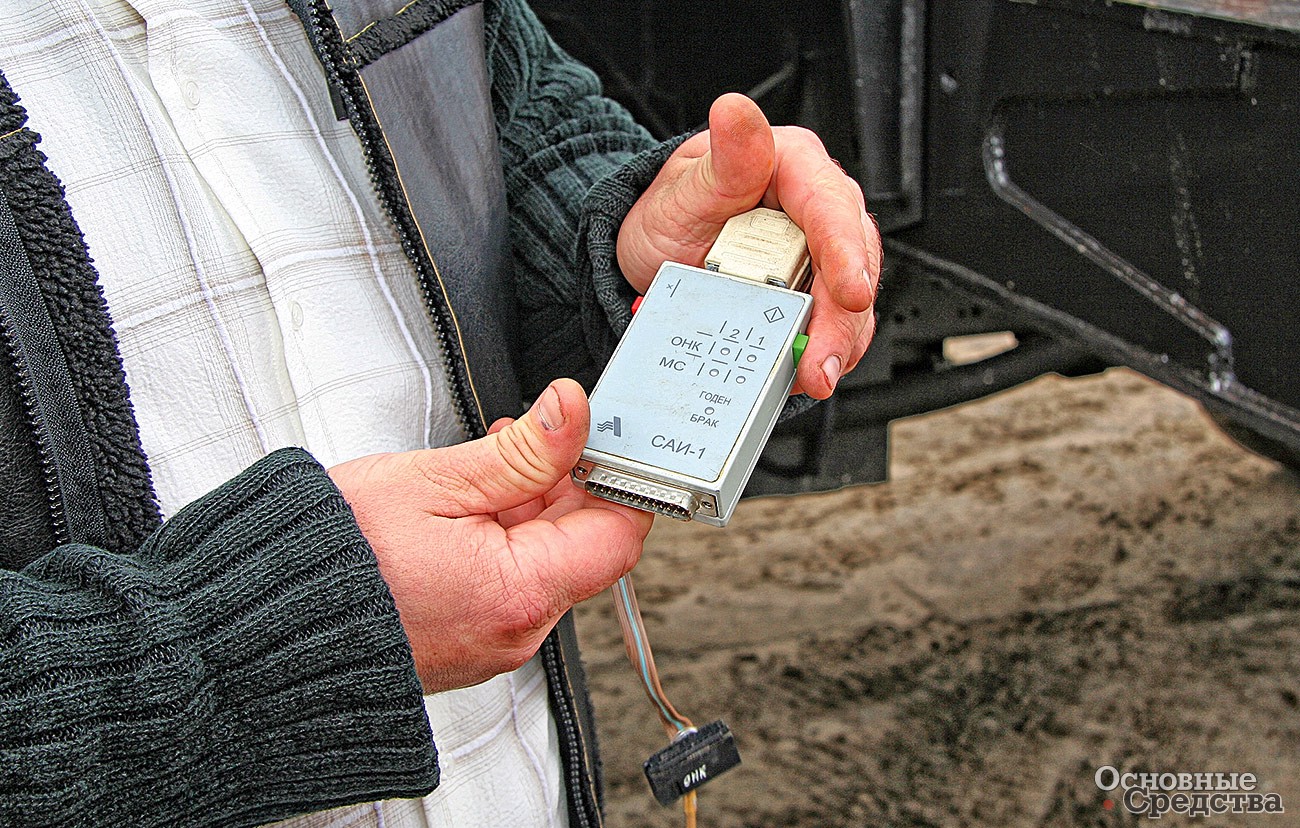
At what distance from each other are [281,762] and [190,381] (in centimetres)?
27

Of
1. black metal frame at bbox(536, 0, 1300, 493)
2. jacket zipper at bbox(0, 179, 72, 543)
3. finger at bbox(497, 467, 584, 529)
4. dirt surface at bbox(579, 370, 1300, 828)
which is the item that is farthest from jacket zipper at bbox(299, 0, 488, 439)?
dirt surface at bbox(579, 370, 1300, 828)

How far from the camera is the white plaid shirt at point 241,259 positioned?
742 millimetres

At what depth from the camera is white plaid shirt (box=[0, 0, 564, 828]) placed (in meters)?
0.74

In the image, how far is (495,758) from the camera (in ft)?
2.80

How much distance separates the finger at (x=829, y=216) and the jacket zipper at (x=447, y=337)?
27 cm

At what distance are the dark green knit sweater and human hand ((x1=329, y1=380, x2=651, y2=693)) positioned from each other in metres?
0.04

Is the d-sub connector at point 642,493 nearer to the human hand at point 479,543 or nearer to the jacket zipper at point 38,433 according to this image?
the human hand at point 479,543

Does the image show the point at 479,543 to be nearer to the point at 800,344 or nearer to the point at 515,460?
the point at 515,460

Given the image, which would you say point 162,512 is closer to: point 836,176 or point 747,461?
point 747,461

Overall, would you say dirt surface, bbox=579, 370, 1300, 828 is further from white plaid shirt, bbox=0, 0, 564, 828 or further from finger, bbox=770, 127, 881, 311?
finger, bbox=770, 127, 881, 311

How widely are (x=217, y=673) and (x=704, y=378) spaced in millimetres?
347

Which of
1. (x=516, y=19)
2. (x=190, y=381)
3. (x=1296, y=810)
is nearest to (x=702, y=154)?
(x=516, y=19)

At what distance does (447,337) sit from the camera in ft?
2.81

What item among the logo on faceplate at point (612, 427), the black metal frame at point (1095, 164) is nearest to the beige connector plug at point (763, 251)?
the logo on faceplate at point (612, 427)
